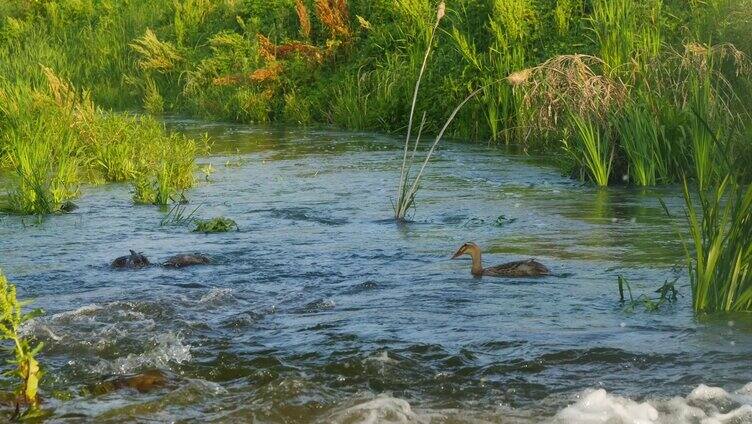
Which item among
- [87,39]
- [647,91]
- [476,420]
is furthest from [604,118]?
[87,39]

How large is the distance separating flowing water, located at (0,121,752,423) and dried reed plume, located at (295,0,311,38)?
8808 millimetres

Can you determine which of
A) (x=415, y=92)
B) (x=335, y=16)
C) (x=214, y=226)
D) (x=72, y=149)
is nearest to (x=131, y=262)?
(x=214, y=226)

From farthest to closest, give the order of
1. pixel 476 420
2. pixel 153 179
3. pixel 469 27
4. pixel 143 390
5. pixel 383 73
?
pixel 383 73
pixel 469 27
pixel 153 179
pixel 143 390
pixel 476 420

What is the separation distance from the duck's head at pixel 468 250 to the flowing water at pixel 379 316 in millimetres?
108

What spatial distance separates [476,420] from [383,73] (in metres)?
13.2

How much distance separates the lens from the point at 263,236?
417 inches

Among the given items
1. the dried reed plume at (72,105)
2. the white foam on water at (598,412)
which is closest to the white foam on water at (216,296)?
the white foam on water at (598,412)

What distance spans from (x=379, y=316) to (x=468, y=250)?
1452 mm

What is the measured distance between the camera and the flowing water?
5.98 metres

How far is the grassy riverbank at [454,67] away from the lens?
12500mm

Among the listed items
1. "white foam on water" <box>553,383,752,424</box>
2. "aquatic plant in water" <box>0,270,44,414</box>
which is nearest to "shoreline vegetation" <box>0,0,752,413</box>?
"aquatic plant in water" <box>0,270,44,414</box>

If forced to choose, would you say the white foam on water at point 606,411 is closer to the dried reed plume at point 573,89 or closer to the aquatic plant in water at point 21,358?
the aquatic plant in water at point 21,358

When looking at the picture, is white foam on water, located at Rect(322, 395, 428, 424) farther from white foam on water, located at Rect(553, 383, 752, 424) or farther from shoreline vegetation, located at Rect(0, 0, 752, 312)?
shoreline vegetation, located at Rect(0, 0, 752, 312)

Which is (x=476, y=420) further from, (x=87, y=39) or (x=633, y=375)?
(x=87, y=39)
